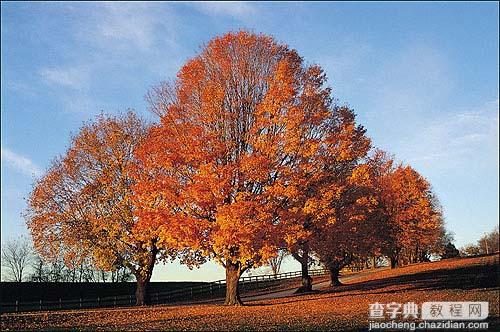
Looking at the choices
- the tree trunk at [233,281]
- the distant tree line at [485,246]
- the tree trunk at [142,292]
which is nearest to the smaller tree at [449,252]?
the distant tree line at [485,246]

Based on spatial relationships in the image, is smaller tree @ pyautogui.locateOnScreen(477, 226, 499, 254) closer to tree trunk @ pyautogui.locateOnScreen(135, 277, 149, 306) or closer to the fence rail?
the fence rail

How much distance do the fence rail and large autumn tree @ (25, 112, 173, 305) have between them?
605 centimetres

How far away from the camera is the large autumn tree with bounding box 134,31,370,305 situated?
23.3 meters

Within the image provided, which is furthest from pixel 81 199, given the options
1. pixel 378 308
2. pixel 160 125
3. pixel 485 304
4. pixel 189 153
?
pixel 485 304

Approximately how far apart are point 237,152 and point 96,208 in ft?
49.0

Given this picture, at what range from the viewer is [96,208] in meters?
35.5

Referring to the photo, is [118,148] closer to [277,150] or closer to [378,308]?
[277,150]

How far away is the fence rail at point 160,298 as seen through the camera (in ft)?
130

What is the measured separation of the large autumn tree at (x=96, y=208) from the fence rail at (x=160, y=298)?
6047mm

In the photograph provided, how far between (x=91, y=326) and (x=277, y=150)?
1159cm

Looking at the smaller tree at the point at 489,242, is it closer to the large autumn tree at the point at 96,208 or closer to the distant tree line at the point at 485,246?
the distant tree line at the point at 485,246

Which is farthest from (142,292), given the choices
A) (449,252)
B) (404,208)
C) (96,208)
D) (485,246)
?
(485,246)

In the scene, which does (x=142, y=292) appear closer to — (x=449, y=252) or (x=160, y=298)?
(x=160, y=298)

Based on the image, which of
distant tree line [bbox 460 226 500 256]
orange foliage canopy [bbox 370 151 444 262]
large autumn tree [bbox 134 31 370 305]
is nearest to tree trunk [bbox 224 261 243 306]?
large autumn tree [bbox 134 31 370 305]
